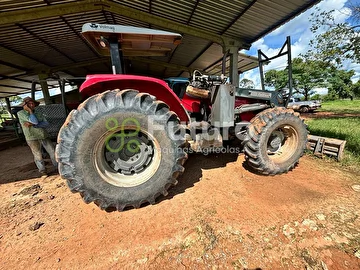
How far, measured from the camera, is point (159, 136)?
227 cm

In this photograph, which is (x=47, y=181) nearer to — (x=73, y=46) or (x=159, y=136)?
(x=159, y=136)

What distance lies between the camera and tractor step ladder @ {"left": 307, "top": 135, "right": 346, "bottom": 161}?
3.66 metres

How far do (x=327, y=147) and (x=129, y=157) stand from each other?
4.08 m

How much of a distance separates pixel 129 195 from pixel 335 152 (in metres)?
4.12

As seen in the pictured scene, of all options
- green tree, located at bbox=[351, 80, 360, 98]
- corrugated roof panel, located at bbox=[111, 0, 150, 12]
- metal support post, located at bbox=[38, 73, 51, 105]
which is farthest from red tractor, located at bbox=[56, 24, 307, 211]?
green tree, located at bbox=[351, 80, 360, 98]

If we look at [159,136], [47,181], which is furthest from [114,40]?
[47,181]

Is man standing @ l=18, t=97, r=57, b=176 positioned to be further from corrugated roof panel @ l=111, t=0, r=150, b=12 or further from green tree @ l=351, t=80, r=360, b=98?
green tree @ l=351, t=80, r=360, b=98

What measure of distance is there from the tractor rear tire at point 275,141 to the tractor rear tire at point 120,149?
1270 mm

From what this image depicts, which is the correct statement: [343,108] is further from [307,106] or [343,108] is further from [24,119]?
[24,119]

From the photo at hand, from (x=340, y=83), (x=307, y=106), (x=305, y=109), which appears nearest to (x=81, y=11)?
(x=305, y=109)

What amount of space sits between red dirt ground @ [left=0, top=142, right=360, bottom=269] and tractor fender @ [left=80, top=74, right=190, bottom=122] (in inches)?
54.7

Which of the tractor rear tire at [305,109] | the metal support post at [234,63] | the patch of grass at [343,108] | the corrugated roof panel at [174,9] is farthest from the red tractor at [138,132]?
the tractor rear tire at [305,109]

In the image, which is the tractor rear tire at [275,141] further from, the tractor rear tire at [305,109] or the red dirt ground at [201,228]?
the tractor rear tire at [305,109]

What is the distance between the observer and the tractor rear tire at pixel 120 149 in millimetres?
2014
